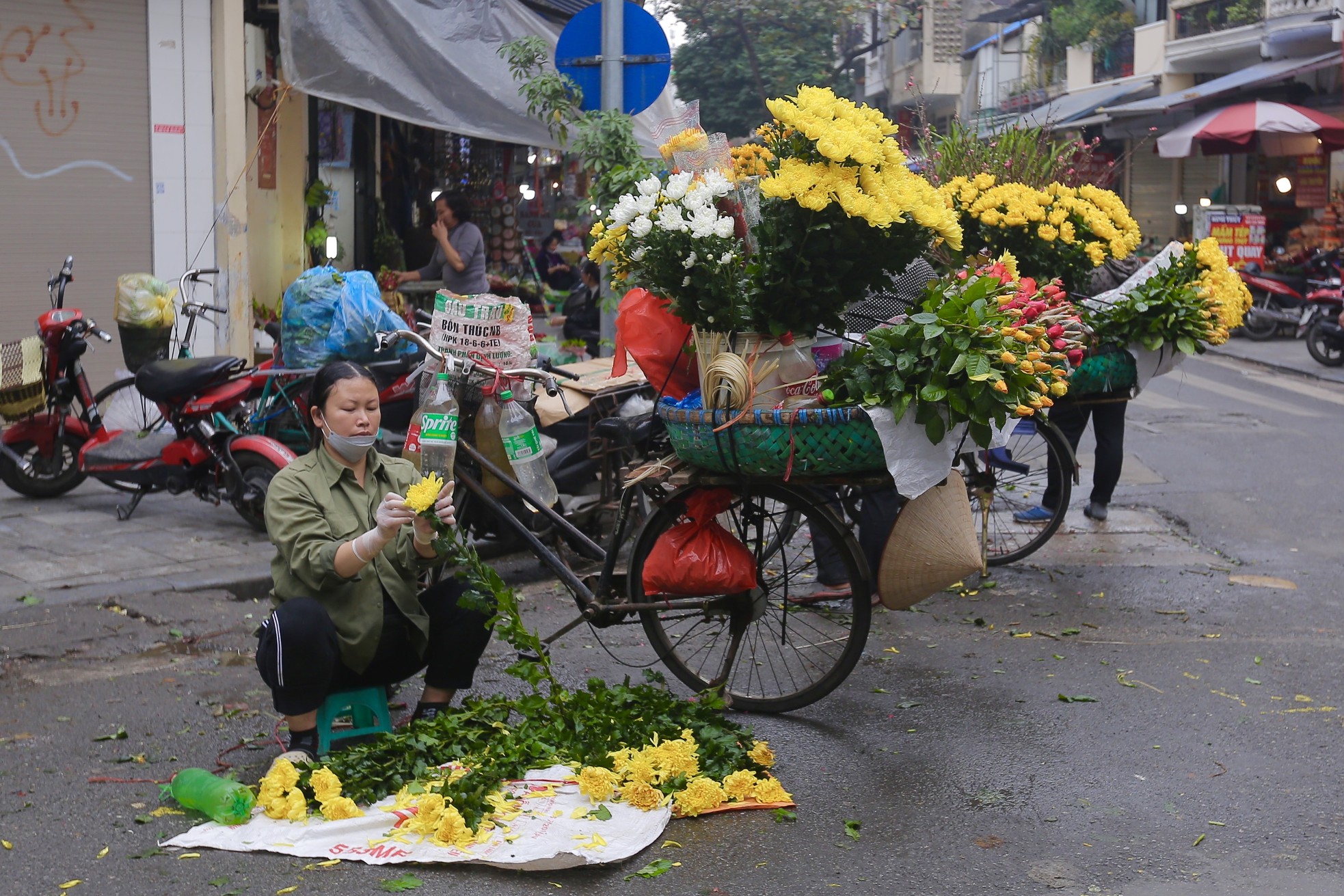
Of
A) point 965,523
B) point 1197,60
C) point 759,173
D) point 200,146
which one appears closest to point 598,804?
point 965,523

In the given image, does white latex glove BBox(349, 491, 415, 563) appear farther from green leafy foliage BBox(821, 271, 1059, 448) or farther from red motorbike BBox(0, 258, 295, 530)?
red motorbike BBox(0, 258, 295, 530)

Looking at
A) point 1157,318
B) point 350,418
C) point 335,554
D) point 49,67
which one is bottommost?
point 335,554

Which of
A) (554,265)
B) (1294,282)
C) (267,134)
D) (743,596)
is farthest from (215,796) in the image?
(1294,282)

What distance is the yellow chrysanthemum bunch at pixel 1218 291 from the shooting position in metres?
6.75

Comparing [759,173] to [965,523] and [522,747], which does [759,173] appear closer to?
[965,523]

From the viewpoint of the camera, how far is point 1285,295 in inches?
730

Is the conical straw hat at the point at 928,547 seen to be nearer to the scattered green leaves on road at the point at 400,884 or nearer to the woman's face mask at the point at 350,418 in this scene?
the woman's face mask at the point at 350,418

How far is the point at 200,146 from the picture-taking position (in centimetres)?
1000

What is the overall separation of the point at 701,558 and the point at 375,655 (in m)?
1.06

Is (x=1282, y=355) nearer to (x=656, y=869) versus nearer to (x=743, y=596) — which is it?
(x=743, y=596)

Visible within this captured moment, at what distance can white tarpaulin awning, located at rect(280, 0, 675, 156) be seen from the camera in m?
9.92

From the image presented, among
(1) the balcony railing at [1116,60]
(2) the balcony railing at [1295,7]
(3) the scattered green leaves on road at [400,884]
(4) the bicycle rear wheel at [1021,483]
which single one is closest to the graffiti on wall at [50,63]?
(4) the bicycle rear wheel at [1021,483]

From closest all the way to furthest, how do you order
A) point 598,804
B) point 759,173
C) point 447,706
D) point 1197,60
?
point 598,804 < point 447,706 < point 759,173 < point 1197,60

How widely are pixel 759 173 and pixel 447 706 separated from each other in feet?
6.66
